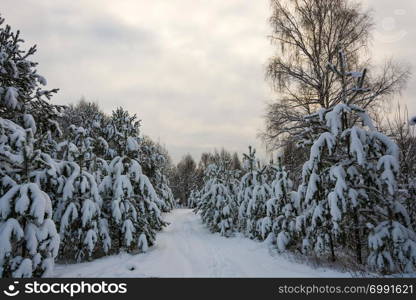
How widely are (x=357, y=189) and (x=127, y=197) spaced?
317 inches

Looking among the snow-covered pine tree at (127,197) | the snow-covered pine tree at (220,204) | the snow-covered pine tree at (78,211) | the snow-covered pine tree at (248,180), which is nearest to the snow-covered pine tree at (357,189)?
the snow-covered pine tree at (127,197)

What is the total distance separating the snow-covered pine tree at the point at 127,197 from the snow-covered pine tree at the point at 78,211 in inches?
28.6

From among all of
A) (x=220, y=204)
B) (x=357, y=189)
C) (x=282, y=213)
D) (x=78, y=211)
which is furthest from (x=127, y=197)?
(x=220, y=204)

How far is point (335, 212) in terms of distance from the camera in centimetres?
705

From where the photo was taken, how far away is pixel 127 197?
11.5 meters

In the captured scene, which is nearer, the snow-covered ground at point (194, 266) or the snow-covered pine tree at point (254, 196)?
the snow-covered ground at point (194, 266)

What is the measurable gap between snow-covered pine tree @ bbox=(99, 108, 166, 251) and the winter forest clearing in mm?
54

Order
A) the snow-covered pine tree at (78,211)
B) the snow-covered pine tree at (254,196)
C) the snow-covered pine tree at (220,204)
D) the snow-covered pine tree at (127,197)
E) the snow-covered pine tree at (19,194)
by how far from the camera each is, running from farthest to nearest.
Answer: the snow-covered pine tree at (220,204) < the snow-covered pine tree at (254,196) < the snow-covered pine tree at (127,197) < the snow-covered pine tree at (78,211) < the snow-covered pine tree at (19,194)

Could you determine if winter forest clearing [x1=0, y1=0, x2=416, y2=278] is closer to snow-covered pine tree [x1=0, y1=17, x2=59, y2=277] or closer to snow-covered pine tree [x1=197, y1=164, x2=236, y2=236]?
snow-covered pine tree [x1=0, y1=17, x2=59, y2=277]

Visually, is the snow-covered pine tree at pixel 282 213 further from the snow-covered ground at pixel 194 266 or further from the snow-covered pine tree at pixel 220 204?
the snow-covered pine tree at pixel 220 204

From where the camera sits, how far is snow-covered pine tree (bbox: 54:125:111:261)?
9359mm

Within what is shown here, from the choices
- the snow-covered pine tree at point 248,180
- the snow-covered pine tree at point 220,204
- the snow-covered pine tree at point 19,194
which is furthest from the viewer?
the snow-covered pine tree at point 220,204

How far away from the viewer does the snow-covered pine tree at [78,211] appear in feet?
30.7

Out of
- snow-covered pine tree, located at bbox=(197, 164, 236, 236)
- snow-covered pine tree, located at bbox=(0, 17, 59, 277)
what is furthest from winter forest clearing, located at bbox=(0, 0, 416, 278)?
snow-covered pine tree, located at bbox=(197, 164, 236, 236)
